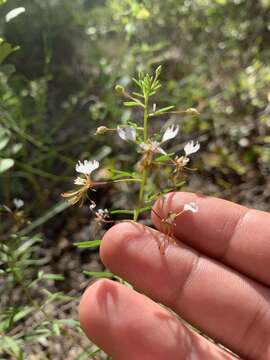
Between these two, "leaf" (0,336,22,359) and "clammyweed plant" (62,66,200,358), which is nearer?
"clammyweed plant" (62,66,200,358)

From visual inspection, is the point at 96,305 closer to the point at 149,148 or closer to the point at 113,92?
the point at 149,148

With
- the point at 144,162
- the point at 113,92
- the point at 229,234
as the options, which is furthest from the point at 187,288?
the point at 113,92

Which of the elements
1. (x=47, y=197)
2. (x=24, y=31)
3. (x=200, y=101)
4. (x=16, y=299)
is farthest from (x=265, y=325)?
(x=24, y=31)

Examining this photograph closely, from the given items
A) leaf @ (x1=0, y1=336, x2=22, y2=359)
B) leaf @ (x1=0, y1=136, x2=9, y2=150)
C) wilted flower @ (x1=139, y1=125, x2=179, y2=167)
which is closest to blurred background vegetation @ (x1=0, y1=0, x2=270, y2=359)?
leaf @ (x1=0, y1=136, x2=9, y2=150)

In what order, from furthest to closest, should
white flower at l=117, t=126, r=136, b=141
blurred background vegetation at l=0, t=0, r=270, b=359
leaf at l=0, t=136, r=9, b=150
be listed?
blurred background vegetation at l=0, t=0, r=270, b=359, leaf at l=0, t=136, r=9, b=150, white flower at l=117, t=126, r=136, b=141

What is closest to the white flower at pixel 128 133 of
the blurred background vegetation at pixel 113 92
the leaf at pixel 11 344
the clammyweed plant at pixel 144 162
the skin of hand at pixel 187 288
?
the clammyweed plant at pixel 144 162

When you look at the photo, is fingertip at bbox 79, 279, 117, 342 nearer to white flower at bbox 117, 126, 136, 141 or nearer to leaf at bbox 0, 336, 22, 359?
leaf at bbox 0, 336, 22, 359

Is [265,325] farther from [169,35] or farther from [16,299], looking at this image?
[169,35]
